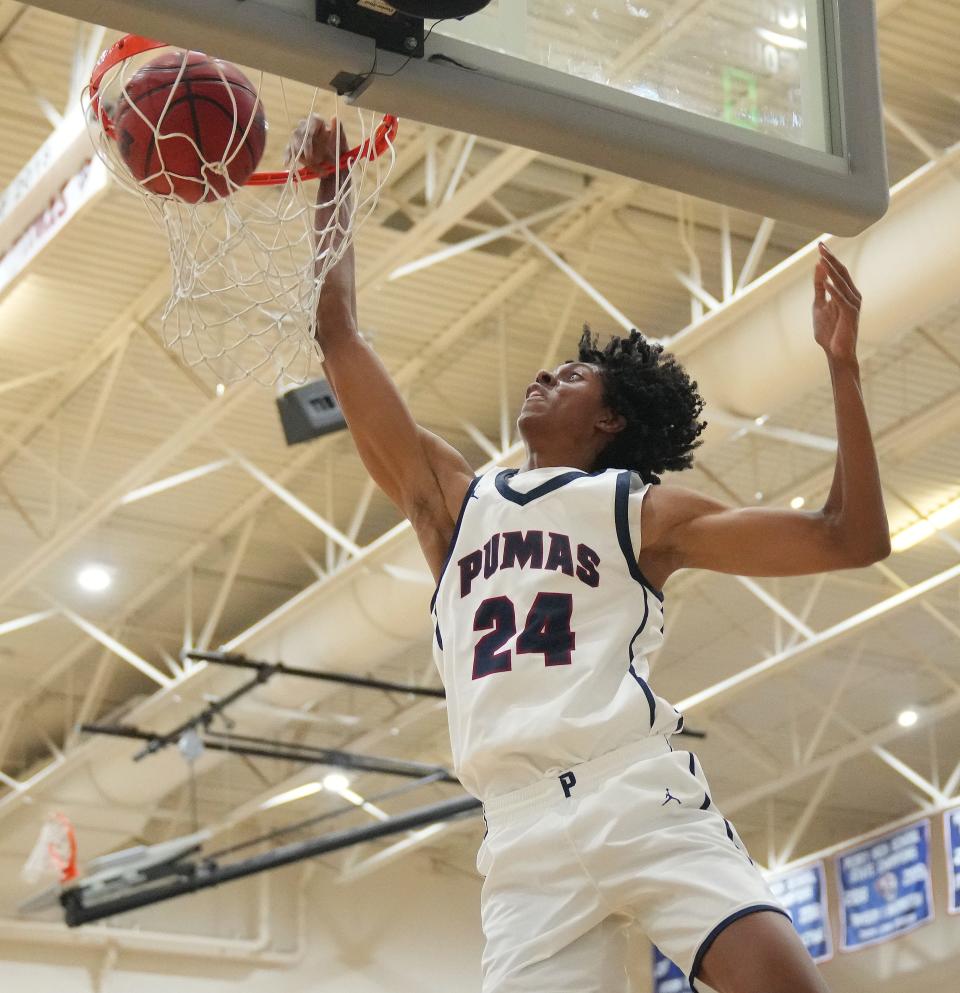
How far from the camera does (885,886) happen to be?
15414 mm

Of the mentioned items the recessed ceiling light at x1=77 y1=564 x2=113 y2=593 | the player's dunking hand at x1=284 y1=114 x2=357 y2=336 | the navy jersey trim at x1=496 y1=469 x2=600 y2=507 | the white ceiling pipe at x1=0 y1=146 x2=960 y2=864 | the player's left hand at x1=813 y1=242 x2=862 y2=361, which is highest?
the recessed ceiling light at x1=77 y1=564 x2=113 y2=593

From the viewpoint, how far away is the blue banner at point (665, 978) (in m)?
16.5

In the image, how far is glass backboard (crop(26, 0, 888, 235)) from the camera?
287 centimetres

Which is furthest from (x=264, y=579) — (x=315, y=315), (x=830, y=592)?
(x=315, y=315)

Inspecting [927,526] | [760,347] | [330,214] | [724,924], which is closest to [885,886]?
[927,526]

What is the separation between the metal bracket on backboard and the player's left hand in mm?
795

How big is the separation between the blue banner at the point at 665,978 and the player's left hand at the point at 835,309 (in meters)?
14.3

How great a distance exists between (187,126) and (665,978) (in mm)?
14252

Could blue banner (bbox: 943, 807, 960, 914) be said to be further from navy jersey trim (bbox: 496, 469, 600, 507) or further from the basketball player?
navy jersey trim (bbox: 496, 469, 600, 507)

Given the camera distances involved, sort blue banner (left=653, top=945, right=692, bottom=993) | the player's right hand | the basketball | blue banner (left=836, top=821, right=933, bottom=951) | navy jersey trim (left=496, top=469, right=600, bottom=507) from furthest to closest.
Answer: blue banner (left=653, top=945, right=692, bottom=993) < blue banner (left=836, top=821, right=933, bottom=951) < the basketball < the player's right hand < navy jersey trim (left=496, top=469, right=600, bottom=507)

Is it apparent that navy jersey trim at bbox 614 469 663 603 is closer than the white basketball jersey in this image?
No

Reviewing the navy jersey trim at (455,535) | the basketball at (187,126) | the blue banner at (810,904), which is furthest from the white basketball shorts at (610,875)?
the blue banner at (810,904)

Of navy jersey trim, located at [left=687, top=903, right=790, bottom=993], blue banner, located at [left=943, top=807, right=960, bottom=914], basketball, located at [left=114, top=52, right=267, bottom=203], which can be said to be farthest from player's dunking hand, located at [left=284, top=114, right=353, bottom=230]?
blue banner, located at [left=943, top=807, right=960, bottom=914]

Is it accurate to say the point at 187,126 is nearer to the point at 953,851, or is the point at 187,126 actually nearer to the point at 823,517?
the point at 823,517
